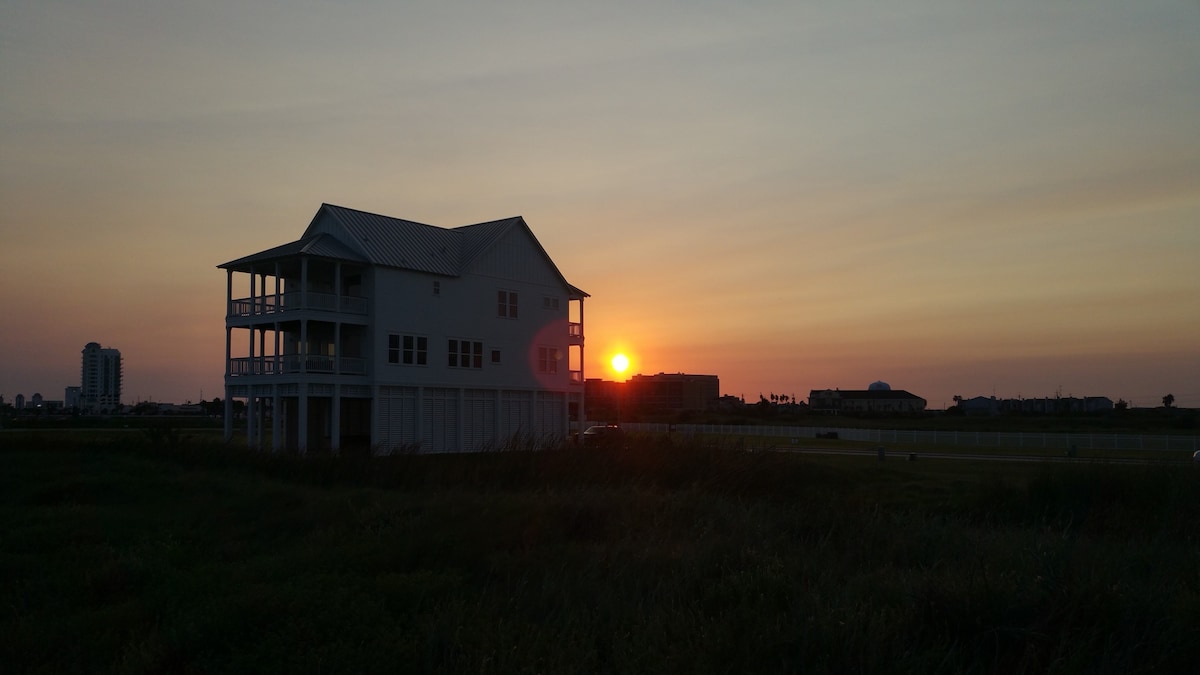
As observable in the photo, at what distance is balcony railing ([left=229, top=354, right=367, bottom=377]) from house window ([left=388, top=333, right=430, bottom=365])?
140 centimetres

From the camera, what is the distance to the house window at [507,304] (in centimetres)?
4912

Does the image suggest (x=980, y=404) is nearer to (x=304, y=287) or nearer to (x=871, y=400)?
(x=871, y=400)

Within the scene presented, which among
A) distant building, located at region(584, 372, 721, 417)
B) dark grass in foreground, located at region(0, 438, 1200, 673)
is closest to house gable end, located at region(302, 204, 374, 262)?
dark grass in foreground, located at region(0, 438, 1200, 673)

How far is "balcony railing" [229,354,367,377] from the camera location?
138 ft

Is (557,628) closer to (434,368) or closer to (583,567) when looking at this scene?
(583,567)

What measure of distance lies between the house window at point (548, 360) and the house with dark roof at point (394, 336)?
0.08m

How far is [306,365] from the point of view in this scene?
41.9m

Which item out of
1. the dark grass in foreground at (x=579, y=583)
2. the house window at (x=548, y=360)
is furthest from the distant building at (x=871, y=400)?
the dark grass in foreground at (x=579, y=583)

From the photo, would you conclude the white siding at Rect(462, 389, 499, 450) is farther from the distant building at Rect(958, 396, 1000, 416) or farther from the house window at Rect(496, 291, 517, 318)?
the distant building at Rect(958, 396, 1000, 416)

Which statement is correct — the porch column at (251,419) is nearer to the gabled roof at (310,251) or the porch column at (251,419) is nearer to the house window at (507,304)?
the gabled roof at (310,251)

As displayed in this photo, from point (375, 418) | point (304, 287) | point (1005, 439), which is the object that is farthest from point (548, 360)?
point (1005, 439)

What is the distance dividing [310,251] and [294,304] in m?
2.58

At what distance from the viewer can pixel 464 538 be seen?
575 inches

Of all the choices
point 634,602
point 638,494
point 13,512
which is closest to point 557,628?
point 634,602
